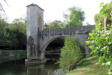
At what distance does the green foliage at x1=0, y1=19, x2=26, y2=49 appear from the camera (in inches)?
913

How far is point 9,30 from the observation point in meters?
24.8

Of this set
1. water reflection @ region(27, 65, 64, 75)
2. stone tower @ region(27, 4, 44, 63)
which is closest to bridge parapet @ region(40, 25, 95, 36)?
stone tower @ region(27, 4, 44, 63)

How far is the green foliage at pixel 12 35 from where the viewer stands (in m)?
23.2

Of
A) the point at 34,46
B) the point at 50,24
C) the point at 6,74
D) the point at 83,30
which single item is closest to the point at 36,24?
the point at 34,46

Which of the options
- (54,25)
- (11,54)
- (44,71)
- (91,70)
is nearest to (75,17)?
(54,25)

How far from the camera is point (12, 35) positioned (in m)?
24.3

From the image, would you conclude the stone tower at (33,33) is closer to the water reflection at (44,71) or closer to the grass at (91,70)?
the water reflection at (44,71)

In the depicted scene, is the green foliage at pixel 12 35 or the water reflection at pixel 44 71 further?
the green foliage at pixel 12 35

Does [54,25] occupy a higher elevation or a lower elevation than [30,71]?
higher

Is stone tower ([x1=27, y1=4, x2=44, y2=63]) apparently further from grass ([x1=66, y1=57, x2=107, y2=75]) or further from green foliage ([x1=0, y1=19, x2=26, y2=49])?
grass ([x1=66, y1=57, x2=107, y2=75])

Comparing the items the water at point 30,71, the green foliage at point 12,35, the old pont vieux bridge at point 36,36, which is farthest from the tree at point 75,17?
the water at point 30,71

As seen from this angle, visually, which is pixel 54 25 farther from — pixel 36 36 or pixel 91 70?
pixel 91 70

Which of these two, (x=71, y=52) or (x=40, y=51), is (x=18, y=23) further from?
(x=71, y=52)

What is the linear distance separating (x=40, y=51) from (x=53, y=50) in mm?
15065
